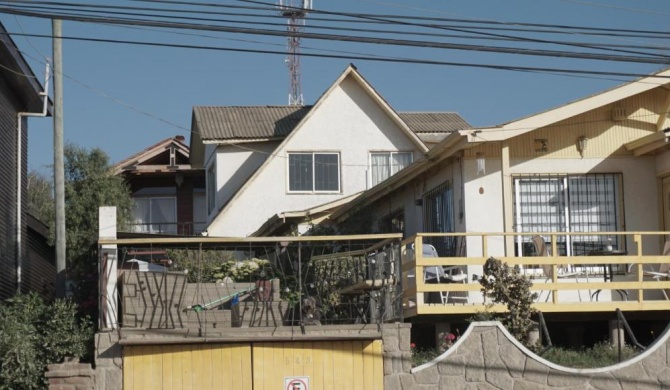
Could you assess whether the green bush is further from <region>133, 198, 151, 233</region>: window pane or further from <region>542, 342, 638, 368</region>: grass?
<region>133, 198, 151, 233</region>: window pane

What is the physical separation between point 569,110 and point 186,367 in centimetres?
849

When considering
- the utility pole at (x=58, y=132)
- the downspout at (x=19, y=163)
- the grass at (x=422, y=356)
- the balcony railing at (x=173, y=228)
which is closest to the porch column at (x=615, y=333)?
the grass at (x=422, y=356)

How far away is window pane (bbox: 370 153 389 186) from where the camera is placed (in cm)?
3338

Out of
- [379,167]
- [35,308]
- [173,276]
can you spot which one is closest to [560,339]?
[173,276]

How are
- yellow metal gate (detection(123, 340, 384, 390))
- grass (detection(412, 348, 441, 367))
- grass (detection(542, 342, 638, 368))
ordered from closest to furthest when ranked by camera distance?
yellow metal gate (detection(123, 340, 384, 390)), grass (detection(412, 348, 441, 367)), grass (detection(542, 342, 638, 368))

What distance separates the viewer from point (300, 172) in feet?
108

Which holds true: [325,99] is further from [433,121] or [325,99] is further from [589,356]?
[589,356]

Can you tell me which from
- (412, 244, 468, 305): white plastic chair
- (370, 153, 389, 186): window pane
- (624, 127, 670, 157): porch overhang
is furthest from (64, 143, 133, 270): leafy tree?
(624, 127, 670, 157): porch overhang

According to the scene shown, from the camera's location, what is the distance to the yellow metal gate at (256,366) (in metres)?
14.0

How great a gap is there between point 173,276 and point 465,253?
618 cm

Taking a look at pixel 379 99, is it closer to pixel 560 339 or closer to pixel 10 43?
pixel 10 43

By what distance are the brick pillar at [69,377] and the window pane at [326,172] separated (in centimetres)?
1935

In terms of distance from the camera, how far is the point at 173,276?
14758 millimetres

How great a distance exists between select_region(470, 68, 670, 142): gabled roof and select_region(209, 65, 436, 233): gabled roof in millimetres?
13930
